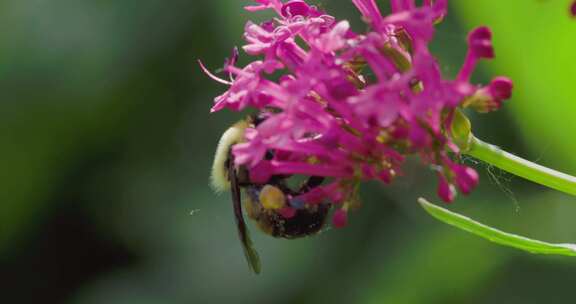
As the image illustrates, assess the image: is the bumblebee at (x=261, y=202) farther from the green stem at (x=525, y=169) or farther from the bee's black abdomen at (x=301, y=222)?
the green stem at (x=525, y=169)

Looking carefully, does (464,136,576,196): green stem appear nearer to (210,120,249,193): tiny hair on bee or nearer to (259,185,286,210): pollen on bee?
(259,185,286,210): pollen on bee

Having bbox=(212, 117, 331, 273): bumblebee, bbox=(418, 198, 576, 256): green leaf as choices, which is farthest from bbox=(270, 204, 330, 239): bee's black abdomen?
bbox=(418, 198, 576, 256): green leaf

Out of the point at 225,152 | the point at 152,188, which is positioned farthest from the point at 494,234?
the point at 152,188

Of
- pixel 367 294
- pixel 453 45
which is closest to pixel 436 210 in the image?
pixel 367 294

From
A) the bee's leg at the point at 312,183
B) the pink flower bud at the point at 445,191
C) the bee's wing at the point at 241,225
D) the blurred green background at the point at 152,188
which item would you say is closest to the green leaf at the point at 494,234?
the pink flower bud at the point at 445,191

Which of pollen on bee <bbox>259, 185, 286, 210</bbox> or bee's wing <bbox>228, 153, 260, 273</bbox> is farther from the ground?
pollen on bee <bbox>259, 185, 286, 210</bbox>

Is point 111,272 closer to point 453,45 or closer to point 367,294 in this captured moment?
point 367,294

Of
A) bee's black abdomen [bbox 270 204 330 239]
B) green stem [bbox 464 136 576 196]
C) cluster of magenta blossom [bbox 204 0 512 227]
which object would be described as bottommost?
bee's black abdomen [bbox 270 204 330 239]
